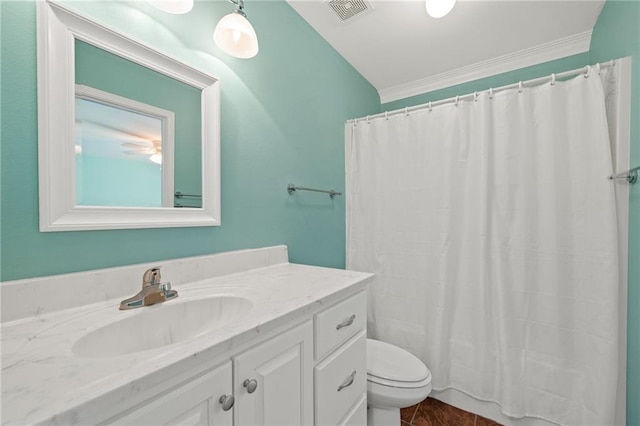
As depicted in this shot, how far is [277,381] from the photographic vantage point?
0.68 meters

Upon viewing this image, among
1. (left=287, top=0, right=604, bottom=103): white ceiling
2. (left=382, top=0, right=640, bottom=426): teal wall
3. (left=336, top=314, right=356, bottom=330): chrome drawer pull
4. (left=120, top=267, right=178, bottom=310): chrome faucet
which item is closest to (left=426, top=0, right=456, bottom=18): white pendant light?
(left=287, top=0, right=604, bottom=103): white ceiling

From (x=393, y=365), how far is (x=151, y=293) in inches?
46.3

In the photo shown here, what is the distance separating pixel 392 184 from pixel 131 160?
1522 millimetres

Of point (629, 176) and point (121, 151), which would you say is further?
point (629, 176)

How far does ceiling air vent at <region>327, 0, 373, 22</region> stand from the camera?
1.46 meters

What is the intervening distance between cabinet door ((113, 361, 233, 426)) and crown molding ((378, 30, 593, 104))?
2.53 m

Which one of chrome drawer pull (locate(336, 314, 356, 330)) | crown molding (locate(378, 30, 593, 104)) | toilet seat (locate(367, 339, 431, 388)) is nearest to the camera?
chrome drawer pull (locate(336, 314, 356, 330))

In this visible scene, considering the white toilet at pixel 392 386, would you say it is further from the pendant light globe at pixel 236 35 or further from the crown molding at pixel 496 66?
the crown molding at pixel 496 66

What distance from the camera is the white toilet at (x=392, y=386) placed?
1.16 metres

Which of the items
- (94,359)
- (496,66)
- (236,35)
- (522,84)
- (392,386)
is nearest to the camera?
(94,359)

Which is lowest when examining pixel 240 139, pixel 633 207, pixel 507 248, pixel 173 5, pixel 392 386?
pixel 392 386

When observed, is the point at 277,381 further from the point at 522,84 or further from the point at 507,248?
the point at 522,84

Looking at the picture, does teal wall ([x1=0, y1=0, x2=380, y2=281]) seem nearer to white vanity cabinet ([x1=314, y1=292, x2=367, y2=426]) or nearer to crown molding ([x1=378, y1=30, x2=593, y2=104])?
crown molding ([x1=378, y1=30, x2=593, y2=104])

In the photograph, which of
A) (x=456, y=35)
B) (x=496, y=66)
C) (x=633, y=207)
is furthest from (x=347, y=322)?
(x=496, y=66)
